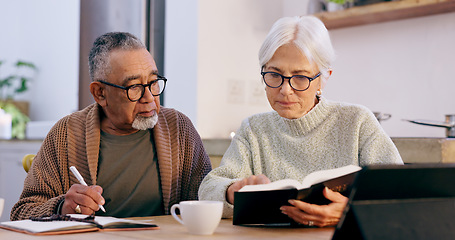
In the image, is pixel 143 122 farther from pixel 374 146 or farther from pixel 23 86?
pixel 23 86

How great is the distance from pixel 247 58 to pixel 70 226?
2306mm

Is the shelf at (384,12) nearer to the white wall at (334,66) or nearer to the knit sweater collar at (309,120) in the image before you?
the white wall at (334,66)

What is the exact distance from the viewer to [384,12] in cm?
286

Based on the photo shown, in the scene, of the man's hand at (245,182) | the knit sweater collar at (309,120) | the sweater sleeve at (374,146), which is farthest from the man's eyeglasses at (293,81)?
the man's hand at (245,182)

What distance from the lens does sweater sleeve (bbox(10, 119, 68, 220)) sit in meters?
1.67

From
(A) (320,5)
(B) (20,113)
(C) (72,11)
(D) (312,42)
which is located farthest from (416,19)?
(B) (20,113)

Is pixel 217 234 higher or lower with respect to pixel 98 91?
lower

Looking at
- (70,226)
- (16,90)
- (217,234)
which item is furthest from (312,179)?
(16,90)

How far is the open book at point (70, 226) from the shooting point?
1157mm

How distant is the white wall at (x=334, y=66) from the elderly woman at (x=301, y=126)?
4.50 ft

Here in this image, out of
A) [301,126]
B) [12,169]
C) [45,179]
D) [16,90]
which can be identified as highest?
[301,126]

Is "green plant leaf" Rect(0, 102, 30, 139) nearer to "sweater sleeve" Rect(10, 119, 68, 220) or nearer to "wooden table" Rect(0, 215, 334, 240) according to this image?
"sweater sleeve" Rect(10, 119, 68, 220)

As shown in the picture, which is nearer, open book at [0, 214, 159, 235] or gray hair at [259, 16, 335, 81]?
open book at [0, 214, 159, 235]

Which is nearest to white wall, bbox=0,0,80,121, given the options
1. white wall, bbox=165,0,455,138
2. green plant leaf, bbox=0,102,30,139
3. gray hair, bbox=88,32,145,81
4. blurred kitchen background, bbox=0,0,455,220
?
green plant leaf, bbox=0,102,30,139
